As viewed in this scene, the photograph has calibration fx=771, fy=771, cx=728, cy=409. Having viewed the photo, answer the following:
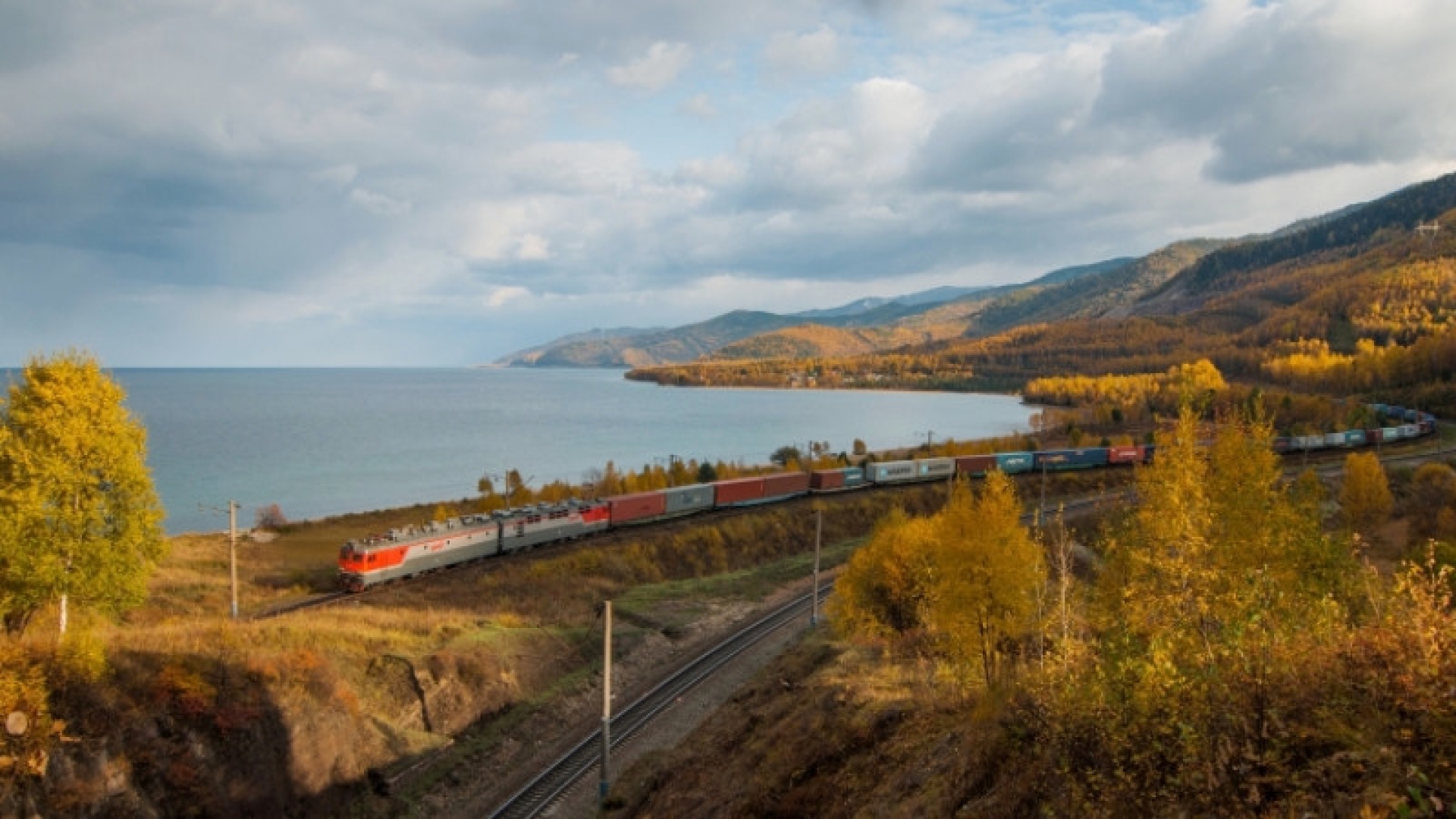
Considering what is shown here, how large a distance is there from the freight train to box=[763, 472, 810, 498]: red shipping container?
0.33ft

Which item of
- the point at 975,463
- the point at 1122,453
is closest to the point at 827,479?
the point at 975,463

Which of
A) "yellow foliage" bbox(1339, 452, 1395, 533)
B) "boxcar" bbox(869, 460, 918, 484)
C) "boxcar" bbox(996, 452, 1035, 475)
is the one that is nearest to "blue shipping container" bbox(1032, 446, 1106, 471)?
"boxcar" bbox(996, 452, 1035, 475)

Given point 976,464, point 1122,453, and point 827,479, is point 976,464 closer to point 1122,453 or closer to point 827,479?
point 827,479

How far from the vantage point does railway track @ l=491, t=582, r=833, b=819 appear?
26.1 m

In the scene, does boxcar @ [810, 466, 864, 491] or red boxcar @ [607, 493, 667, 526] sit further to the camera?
boxcar @ [810, 466, 864, 491]

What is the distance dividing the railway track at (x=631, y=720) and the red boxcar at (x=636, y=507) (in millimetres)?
18791

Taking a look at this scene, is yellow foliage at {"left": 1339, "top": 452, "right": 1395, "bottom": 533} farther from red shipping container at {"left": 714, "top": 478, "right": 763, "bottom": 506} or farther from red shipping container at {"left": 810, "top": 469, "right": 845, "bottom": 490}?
red shipping container at {"left": 714, "top": 478, "right": 763, "bottom": 506}

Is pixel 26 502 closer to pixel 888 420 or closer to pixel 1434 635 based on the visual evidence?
pixel 1434 635

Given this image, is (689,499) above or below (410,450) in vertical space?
below

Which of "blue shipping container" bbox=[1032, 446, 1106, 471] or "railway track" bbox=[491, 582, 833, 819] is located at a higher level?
"blue shipping container" bbox=[1032, 446, 1106, 471]

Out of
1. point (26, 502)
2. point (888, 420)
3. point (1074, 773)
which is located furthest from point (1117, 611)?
point (888, 420)

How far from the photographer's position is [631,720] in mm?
31719

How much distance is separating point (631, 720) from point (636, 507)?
1199 inches

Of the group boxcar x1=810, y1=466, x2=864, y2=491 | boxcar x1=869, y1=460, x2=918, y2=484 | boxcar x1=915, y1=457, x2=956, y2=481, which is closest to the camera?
boxcar x1=810, y1=466, x2=864, y2=491
